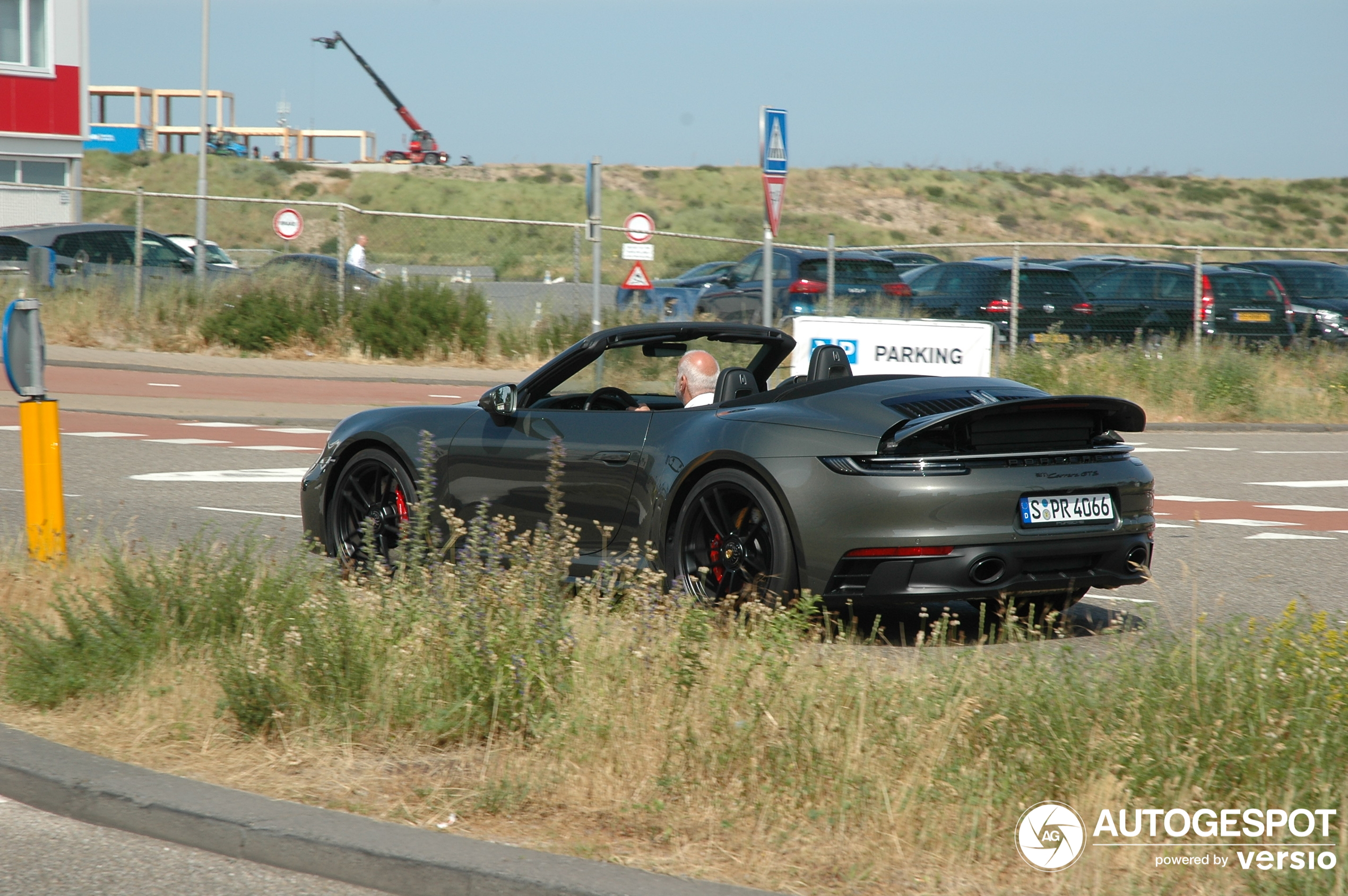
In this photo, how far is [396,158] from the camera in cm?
9350

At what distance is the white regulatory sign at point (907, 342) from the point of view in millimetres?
13906

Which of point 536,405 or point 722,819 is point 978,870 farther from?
point 536,405

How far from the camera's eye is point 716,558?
6582mm

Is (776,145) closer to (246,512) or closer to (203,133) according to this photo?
(246,512)

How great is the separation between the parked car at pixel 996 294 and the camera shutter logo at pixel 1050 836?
17501 mm

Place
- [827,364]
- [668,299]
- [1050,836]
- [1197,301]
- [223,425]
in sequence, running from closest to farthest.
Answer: [1050,836] → [827,364] → [223,425] → [1197,301] → [668,299]

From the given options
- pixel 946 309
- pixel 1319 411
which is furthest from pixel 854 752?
pixel 946 309

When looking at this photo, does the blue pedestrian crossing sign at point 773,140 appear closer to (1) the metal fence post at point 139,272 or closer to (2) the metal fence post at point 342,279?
(2) the metal fence post at point 342,279

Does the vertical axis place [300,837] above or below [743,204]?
below

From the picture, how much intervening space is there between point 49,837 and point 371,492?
12.3 feet

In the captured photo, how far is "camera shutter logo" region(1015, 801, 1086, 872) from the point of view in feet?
12.5

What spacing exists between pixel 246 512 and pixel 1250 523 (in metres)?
6.90

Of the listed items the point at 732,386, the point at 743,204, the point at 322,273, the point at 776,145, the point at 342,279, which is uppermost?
the point at 743,204

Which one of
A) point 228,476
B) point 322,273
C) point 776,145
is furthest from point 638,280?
point 228,476
